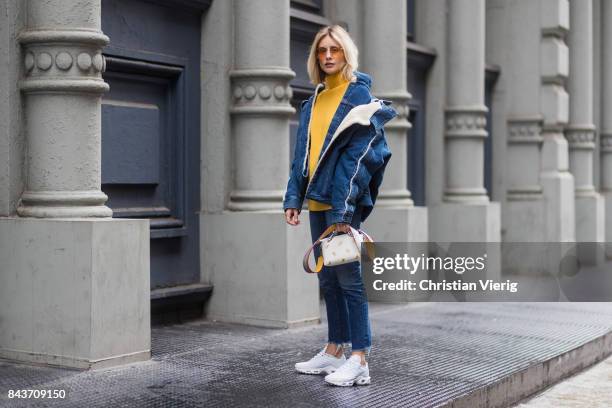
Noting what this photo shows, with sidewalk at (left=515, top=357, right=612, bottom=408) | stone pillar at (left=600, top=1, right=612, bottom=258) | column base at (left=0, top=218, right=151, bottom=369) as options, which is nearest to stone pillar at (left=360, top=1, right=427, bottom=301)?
sidewalk at (left=515, top=357, right=612, bottom=408)

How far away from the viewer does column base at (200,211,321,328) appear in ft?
25.3

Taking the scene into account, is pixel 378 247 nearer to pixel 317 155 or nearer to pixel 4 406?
pixel 317 155

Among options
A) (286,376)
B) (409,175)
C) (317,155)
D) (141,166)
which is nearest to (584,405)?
(286,376)

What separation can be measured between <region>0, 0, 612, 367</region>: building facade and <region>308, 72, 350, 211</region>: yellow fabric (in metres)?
1.24

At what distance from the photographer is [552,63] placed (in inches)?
512

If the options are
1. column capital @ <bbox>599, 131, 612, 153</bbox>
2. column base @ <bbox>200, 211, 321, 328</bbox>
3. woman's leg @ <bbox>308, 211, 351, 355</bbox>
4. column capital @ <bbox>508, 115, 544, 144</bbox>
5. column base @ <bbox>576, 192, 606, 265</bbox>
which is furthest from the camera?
column capital @ <bbox>599, 131, 612, 153</bbox>

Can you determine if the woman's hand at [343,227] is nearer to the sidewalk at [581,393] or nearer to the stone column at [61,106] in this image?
the stone column at [61,106]

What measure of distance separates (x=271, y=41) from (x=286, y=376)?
308 centimetres

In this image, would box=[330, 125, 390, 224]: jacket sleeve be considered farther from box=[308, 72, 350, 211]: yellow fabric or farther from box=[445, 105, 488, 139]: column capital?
box=[445, 105, 488, 139]: column capital

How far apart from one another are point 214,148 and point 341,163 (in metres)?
2.69

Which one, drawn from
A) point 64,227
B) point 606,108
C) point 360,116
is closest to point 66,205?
point 64,227

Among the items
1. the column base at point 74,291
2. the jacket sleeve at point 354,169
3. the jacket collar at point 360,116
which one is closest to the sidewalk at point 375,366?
the column base at point 74,291

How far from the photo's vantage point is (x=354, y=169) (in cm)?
548

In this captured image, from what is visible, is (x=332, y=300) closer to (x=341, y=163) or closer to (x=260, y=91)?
(x=341, y=163)
